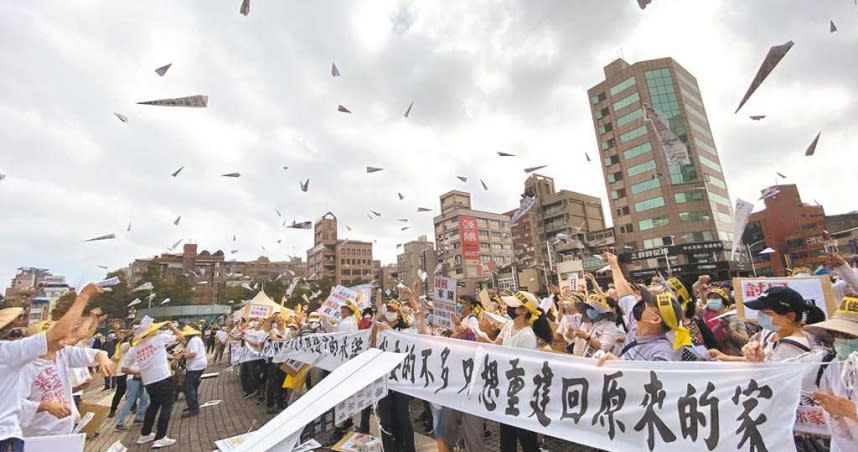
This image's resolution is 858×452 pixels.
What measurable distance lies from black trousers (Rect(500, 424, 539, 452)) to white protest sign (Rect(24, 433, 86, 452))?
12.2 feet

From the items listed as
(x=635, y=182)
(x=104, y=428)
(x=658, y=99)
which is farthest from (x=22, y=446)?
(x=658, y=99)

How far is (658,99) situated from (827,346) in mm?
57311

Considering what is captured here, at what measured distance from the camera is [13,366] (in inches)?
117

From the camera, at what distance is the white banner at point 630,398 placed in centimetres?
228

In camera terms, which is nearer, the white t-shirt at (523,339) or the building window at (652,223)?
the white t-shirt at (523,339)

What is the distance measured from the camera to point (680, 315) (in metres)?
3.24

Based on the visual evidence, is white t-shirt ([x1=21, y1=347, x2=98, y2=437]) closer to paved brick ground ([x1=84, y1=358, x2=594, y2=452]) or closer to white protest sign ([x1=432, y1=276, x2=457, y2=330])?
paved brick ground ([x1=84, y1=358, x2=594, y2=452])

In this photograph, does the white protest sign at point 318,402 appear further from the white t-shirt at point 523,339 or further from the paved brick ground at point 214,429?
the paved brick ground at point 214,429

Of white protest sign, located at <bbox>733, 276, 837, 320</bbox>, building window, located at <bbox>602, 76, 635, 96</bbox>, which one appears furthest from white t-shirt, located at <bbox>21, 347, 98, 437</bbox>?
building window, located at <bbox>602, 76, 635, 96</bbox>

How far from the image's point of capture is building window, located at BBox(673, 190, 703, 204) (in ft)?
150

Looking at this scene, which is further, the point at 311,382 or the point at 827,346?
the point at 311,382

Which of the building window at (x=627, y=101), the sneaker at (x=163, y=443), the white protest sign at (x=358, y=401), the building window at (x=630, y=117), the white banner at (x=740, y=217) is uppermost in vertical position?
the building window at (x=627, y=101)

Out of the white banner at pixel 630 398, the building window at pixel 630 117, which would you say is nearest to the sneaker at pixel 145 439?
the white banner at pixel 630 398

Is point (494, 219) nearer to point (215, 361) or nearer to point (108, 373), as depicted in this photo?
point (215, 361)
